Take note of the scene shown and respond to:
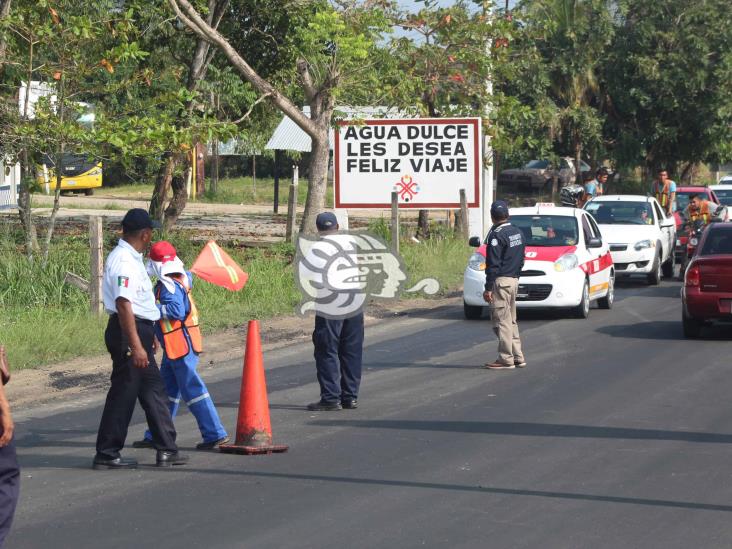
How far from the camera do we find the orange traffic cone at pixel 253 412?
9.39 m

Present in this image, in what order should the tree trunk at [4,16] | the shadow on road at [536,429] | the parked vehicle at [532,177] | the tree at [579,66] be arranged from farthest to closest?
the parked vehicle at [532,177]
the tree at [579,66]
the tree trunk at [4,16]
the shadow on road at [536,429]

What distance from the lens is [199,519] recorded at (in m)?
7.45

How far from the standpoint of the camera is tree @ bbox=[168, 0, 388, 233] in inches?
875

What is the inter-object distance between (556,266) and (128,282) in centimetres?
1054

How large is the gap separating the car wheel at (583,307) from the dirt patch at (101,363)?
2300 millimetres

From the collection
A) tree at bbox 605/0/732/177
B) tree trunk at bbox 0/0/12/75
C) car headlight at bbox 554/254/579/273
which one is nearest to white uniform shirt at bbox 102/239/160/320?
car headlight at bbox 554/254/579/273

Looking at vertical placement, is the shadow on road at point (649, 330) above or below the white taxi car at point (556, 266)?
below

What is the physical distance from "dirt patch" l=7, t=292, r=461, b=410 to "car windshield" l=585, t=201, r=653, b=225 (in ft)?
20.1

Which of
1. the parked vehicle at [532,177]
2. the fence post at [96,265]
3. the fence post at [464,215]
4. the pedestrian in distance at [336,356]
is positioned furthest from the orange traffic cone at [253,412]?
the parked vehicle at [532,177]

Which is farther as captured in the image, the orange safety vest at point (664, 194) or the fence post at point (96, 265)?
the orange safety vest at point (664, 194)

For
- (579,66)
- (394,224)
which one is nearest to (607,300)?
(394,224)

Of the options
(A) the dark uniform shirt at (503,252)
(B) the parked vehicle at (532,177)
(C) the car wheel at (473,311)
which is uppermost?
(B) the parked vehicle at (532,177)

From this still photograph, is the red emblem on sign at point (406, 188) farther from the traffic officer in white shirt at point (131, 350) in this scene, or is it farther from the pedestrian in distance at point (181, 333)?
the traffic officer in white shirt at point (131, 350)

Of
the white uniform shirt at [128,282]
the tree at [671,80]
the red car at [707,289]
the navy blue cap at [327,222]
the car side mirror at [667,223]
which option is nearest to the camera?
the white uniform shirt at [128,282]
